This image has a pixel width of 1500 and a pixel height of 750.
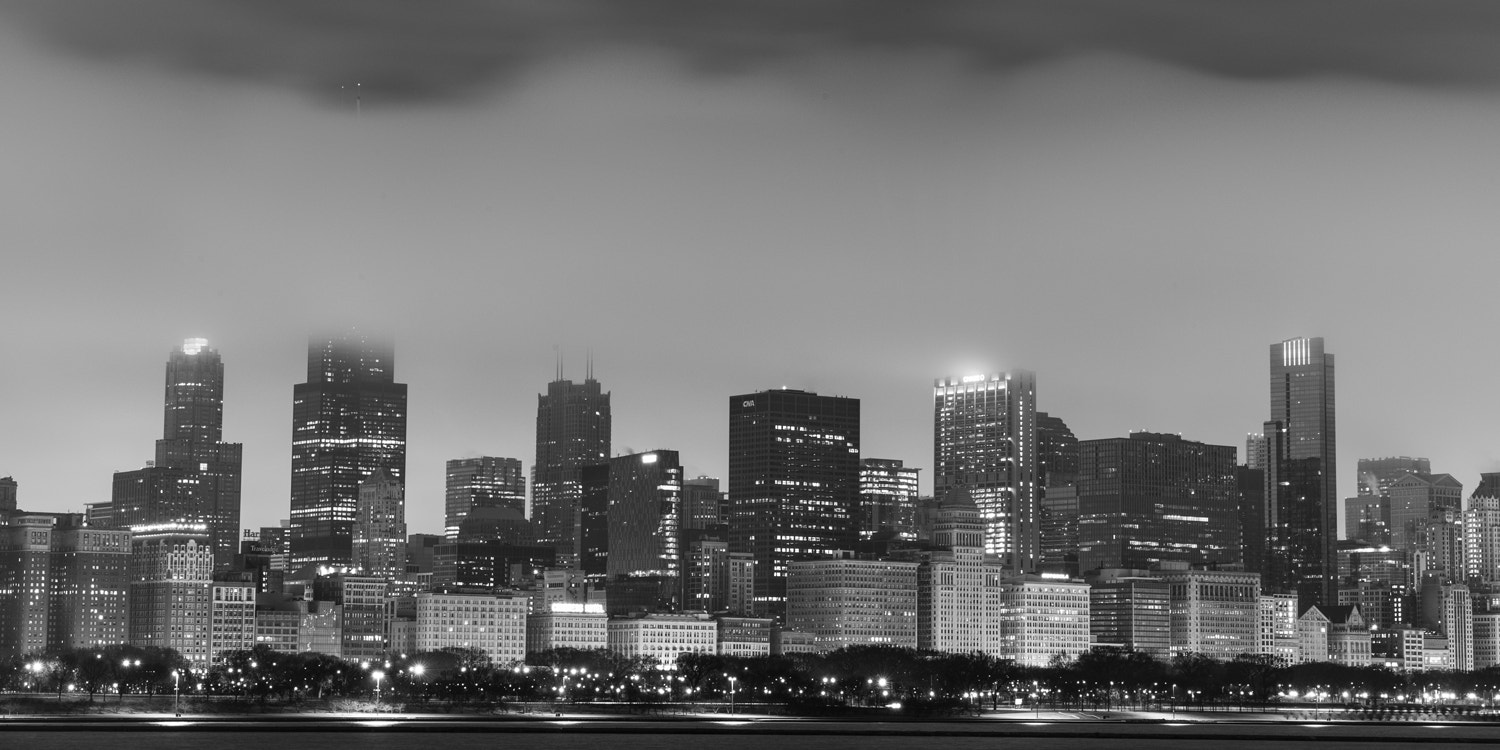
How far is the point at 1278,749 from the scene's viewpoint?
155 meters

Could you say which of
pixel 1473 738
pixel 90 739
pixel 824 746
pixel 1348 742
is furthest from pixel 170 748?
pixel 1473 738

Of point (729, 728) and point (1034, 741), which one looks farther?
point (729, 728)

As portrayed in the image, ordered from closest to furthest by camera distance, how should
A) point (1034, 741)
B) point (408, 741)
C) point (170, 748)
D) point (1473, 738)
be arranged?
point (170, 748), point (408, 741), point (1034, 741), point (1473, 738)

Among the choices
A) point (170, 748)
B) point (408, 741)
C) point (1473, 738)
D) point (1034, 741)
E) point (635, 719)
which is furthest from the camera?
point (635, 719)

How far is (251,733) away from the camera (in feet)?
528

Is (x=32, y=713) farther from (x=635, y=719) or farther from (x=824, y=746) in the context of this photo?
(x=824, y=746)

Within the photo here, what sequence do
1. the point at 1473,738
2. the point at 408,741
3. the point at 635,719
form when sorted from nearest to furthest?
the point at 408,741
the point at 1473,738
the point at 635,719

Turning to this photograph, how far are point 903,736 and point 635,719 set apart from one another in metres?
31.1

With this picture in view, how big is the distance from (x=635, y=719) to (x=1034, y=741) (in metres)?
41.5

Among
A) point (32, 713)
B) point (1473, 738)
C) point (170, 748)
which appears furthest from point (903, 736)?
point (32, 713)

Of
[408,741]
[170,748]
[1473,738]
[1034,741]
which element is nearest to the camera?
[170,748]

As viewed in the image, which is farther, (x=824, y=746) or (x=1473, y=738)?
(x=1473, y=738)

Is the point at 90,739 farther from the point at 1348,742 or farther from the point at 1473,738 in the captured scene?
the point at 1473,738

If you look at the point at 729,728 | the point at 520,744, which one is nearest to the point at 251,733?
the point at 520,744
